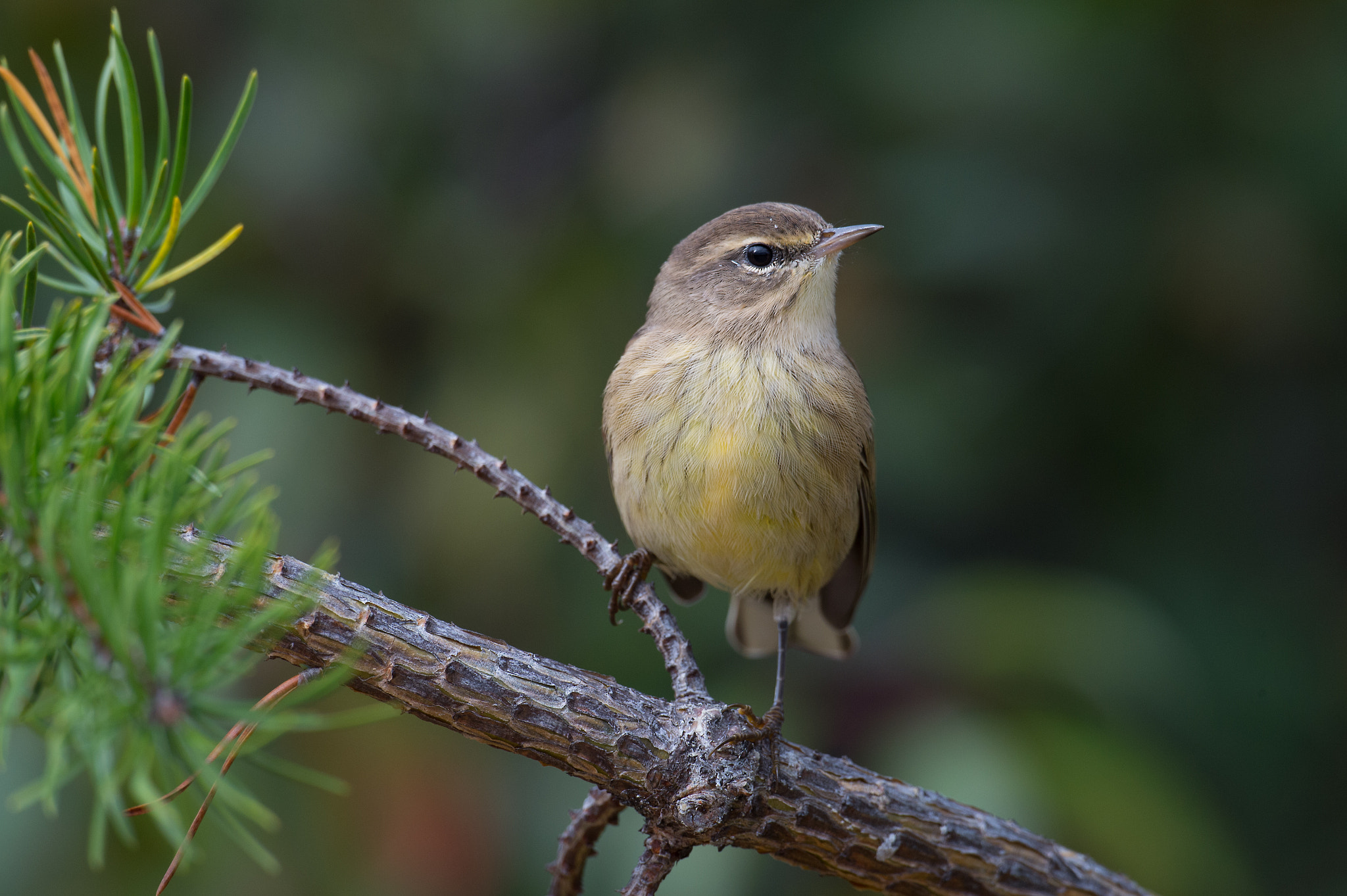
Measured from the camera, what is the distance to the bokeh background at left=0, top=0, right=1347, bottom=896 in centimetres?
409

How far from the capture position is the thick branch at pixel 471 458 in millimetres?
2205

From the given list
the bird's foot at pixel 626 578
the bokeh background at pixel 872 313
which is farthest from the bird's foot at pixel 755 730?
the bokeh background at pixel 872 313

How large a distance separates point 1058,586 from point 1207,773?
1.31 meters

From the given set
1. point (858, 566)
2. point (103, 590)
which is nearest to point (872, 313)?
point (858, 566)

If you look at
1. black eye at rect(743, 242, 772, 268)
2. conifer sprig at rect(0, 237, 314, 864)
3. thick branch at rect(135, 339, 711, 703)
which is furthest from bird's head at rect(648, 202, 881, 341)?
conifer sprig at rect(0, 237, 314, 864)

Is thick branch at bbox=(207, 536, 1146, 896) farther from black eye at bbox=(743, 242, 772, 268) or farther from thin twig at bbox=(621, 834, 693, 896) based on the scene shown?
black eye at bbox=(743, 242, 772, 268)

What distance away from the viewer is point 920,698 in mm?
3703

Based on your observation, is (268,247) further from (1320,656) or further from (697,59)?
(1320,656)

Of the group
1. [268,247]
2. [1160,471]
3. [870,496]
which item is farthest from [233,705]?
[1160,471]

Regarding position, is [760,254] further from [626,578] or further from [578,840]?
[578,840]

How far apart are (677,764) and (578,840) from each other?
0.30 m

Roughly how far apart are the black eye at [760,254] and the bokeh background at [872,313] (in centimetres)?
79

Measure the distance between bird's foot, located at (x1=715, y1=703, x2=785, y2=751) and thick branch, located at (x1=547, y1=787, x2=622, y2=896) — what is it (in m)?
0.28

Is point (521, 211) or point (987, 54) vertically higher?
point (987, 54)
